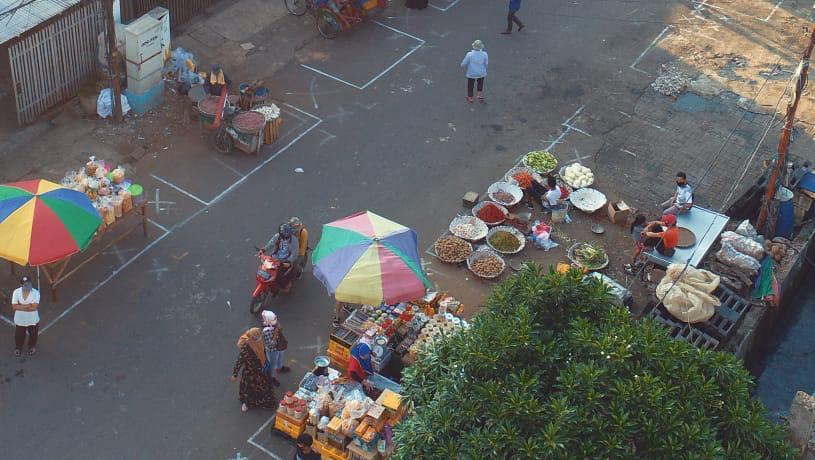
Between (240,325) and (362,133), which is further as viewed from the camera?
(362,133)

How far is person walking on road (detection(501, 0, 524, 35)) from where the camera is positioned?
79.4ft

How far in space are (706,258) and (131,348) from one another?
34.2 feet

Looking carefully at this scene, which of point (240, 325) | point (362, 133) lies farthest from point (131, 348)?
point (362, 133)

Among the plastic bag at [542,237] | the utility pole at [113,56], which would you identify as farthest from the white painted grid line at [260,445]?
the utility pole at [113,56]

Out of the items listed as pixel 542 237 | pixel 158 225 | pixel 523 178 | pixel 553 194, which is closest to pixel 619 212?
pixel 553 194

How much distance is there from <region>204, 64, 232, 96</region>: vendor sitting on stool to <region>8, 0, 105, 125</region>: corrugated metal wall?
2.58 meters

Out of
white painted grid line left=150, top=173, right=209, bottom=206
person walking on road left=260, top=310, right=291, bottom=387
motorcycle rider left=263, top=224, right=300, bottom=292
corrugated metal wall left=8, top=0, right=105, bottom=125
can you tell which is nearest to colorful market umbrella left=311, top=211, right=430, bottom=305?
motorcycle rider left=263, top=224, right=300, bottom=292

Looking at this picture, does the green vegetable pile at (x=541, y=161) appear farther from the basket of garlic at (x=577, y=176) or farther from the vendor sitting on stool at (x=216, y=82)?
the vendor sitting on stool at (x=216, y=82)

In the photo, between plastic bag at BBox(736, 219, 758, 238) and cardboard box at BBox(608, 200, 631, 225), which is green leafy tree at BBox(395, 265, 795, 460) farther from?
cardboard box at BBox(608, 200, 631, 225)

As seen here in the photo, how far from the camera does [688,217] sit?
1858 cm

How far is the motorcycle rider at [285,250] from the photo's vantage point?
16484 millimetres

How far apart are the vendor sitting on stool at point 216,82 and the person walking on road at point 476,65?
5.30 metres

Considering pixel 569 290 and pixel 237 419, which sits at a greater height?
pixel 569 290

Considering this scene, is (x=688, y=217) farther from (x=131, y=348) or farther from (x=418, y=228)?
(x=131, y=348)
